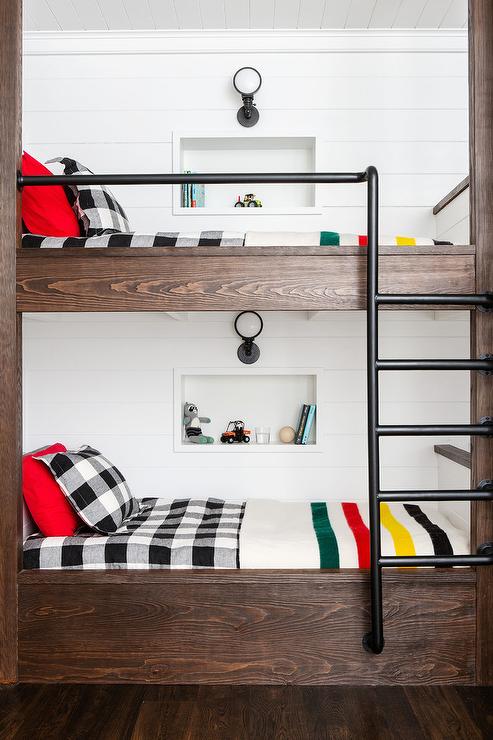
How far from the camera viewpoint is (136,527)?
2.46 meters

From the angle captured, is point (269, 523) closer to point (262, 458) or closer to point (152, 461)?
point (262, 458)

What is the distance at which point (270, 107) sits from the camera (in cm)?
316

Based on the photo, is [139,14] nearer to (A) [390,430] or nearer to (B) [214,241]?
(B) [214,241]

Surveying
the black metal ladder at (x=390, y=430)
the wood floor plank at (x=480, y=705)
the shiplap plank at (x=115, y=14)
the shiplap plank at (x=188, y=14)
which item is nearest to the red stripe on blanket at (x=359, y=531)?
the black metal ladder at (x=390, y=430)

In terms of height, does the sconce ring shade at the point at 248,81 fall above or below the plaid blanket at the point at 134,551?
above

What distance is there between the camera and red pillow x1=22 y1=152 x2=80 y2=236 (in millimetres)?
2346

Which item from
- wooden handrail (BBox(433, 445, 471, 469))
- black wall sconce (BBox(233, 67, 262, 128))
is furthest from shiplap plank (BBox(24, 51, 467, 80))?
wooden handrail (BBox(433, 445, 471, 469))

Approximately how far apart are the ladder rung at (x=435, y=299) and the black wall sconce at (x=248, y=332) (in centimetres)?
112

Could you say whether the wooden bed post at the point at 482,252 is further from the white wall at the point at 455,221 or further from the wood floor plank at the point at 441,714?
the white wall at the point at 455,221

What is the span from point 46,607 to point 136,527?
17.2 inches

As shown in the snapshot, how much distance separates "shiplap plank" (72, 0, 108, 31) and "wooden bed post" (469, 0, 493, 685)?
5.50ft

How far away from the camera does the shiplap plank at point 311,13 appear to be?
2879mm

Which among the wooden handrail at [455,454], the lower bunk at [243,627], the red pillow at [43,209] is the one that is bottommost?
the lower bunk at [243,627]

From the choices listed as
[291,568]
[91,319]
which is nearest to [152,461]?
[91,319]
